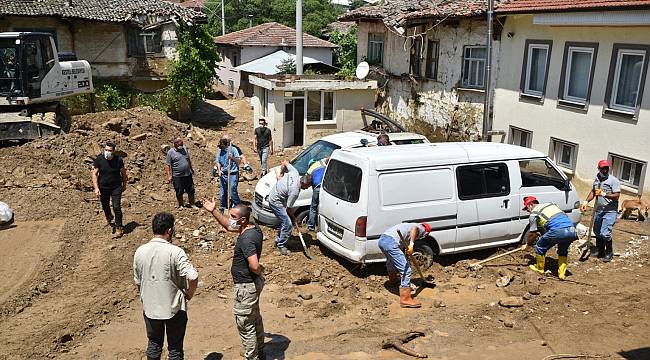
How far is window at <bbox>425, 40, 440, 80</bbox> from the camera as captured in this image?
60.7 feet

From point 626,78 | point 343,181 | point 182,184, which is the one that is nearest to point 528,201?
point 343,181

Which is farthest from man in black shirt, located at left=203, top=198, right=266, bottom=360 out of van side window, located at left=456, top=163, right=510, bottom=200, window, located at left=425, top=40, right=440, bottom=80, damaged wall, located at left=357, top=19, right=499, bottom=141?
window, located at left=425, top=40, right=440, bottom=80

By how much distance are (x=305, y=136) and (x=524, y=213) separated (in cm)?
1163

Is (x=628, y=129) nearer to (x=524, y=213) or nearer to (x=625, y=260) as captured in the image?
(x=625, y=260)

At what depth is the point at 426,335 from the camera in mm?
6895

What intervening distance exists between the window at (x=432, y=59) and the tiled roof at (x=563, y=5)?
3467mm

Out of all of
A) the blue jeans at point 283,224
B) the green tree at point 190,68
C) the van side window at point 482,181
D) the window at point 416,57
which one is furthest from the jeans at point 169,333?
the green tree at point 190,68

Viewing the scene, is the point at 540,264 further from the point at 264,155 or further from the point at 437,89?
the point at 437,89

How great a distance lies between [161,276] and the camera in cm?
527

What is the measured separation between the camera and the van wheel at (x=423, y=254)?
8594mm

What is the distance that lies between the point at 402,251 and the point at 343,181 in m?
1.54

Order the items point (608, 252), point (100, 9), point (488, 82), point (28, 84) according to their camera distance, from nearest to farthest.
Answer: point (608, 252) → point (488, 82) → point (28, 84) → point (100, 9)

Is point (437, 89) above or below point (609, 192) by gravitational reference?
above

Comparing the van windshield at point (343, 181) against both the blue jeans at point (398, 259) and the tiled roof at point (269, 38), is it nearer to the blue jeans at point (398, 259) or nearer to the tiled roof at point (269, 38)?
the blue jeans at point (398, 259)
